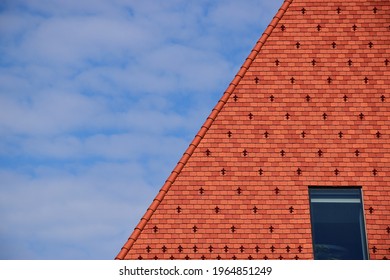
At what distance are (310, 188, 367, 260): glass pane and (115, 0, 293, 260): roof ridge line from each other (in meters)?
3.23

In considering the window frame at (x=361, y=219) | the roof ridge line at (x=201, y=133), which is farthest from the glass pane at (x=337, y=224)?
the roof ridge line at (x=201, y=133)

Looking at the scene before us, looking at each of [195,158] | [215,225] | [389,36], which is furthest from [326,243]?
[389,36]

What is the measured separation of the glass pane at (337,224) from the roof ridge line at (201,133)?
10.6 feet

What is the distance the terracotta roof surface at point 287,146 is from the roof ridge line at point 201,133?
3 cm

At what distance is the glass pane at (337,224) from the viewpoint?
17.9m

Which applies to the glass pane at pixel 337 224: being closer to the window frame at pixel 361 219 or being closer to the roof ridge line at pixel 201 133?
the window frame at pixel 361 219

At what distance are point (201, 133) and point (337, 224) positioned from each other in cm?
420

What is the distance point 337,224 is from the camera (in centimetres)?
1822

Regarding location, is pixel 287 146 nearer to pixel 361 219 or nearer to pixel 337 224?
pixel 337 224

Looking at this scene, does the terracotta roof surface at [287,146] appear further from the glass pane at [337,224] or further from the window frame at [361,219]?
the glass pane at [337,224]

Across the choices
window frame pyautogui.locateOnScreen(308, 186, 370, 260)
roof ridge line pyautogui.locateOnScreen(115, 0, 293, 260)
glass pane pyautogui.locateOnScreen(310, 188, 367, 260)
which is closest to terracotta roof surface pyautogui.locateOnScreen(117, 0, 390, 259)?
roof ridge line pyautogui.locateOnScreen(115, 0, 293, 260)

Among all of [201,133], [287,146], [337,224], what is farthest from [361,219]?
[201,133]
